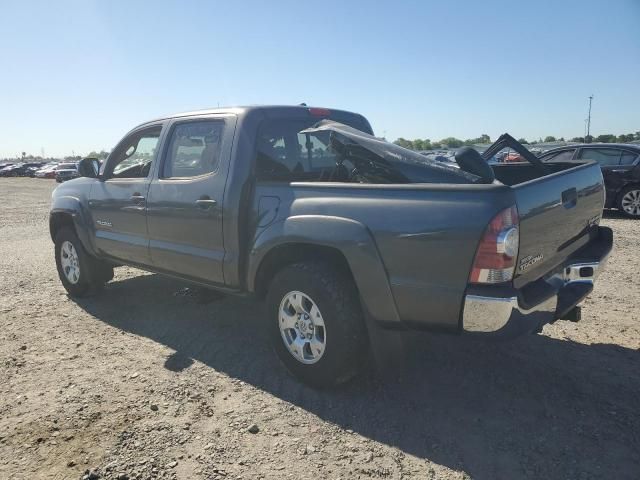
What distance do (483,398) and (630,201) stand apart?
9.44 meters

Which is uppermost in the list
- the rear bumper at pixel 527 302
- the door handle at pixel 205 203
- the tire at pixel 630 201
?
the door handle at pixel 205 203

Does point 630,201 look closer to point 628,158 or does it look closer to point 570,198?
point 628,158

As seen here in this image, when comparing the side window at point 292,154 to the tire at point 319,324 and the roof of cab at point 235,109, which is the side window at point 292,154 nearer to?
the roof of cab at point 235,109

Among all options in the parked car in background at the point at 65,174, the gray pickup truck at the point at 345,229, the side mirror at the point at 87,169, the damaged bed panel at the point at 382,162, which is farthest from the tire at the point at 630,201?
the parked car in background at the point at 65,174

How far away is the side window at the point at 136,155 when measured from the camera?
465 cm

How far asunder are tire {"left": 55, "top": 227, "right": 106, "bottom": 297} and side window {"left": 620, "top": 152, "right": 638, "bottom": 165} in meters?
10.4

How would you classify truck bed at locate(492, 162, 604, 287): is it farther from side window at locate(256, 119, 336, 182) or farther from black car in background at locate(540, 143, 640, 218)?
black car in background at locate(540, 143, 640, 218)

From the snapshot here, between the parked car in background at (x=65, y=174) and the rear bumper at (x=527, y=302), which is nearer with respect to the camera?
the rear bumper at (x=527, y=302)

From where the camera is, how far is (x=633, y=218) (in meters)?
10.7

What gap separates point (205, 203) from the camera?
3822mm

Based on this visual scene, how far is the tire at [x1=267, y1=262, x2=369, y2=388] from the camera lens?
3139 mm

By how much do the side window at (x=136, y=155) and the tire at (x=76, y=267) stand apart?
1026mm

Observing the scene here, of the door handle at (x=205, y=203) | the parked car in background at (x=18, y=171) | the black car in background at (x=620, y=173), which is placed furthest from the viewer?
the parked car in background at (x=18, y=171)

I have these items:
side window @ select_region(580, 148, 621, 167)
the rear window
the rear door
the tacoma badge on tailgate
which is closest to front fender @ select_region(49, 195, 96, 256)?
the rear door
